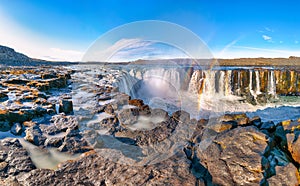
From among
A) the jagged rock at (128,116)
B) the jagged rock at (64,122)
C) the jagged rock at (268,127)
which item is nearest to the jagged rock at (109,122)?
the jagged rock at (128,116)

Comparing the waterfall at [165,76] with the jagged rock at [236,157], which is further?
the waterfall at [165,76]

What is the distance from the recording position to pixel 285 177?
326 cm

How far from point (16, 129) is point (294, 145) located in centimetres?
725

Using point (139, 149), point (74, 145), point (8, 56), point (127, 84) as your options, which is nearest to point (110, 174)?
point (139, 149)

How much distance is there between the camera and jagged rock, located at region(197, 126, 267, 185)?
3.27 meters

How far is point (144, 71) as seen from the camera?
15508mm

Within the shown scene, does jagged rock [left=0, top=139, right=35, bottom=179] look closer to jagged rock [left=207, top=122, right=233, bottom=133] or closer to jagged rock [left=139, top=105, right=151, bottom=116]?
jagged rock [left=139, top=105, right=151, bottom=116]

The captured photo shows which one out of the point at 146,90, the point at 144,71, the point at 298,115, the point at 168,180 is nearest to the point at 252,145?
the point at 168,180

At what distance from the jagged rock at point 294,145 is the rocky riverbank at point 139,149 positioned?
0.02 metres

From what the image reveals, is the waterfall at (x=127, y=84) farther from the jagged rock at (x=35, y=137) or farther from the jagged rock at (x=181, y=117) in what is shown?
the jagged rock at (x=35, y=137)

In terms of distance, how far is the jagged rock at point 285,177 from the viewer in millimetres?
3151

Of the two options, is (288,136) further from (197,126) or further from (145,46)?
(145,46)

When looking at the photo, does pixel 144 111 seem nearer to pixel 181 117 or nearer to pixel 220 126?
pixel 181 117

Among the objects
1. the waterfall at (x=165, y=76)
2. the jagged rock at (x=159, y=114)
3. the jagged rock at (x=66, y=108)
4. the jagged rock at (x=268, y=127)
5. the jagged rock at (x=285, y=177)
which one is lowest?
the jagged rock at (x=268, y=127)
